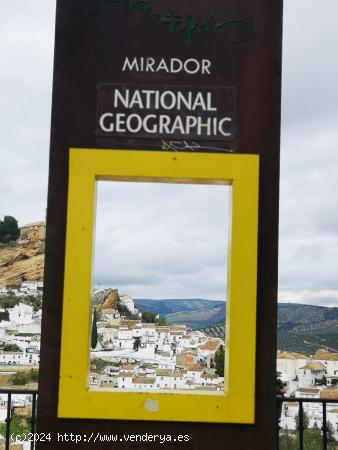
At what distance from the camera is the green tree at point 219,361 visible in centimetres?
352

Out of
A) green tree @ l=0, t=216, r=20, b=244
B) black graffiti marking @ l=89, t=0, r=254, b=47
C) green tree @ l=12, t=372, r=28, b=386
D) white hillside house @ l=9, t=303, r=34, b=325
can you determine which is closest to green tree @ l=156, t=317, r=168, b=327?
black graffiti marking @ l=89, t=0, r=254, b=47

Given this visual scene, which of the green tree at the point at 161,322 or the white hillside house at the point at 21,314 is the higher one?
the green tree at the point at 161,322

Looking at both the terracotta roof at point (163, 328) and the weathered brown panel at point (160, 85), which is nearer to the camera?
the weathered brown panel at point (160, 85)

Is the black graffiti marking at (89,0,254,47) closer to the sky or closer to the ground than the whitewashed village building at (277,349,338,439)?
closer to the sky

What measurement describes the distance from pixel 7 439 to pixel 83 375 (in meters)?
0.85

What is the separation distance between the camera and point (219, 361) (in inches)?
146

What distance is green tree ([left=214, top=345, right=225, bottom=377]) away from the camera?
3.52 metres

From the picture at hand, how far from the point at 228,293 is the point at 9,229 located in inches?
637

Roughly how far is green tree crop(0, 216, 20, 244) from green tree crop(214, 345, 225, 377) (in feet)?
48.2

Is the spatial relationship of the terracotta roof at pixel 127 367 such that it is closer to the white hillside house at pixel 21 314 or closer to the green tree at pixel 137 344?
the green tree at pixel 137 344

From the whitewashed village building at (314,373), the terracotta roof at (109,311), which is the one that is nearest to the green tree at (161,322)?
the terracotta roof at (109,311)

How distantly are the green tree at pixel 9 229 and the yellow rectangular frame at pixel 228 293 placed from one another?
1498 centimetres

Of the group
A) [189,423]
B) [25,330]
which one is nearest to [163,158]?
[189,423]

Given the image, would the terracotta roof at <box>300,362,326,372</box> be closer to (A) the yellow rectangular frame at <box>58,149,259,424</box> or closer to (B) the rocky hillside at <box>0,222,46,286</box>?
(B) the rocky hillside at <box>0,222,46,286</box>
